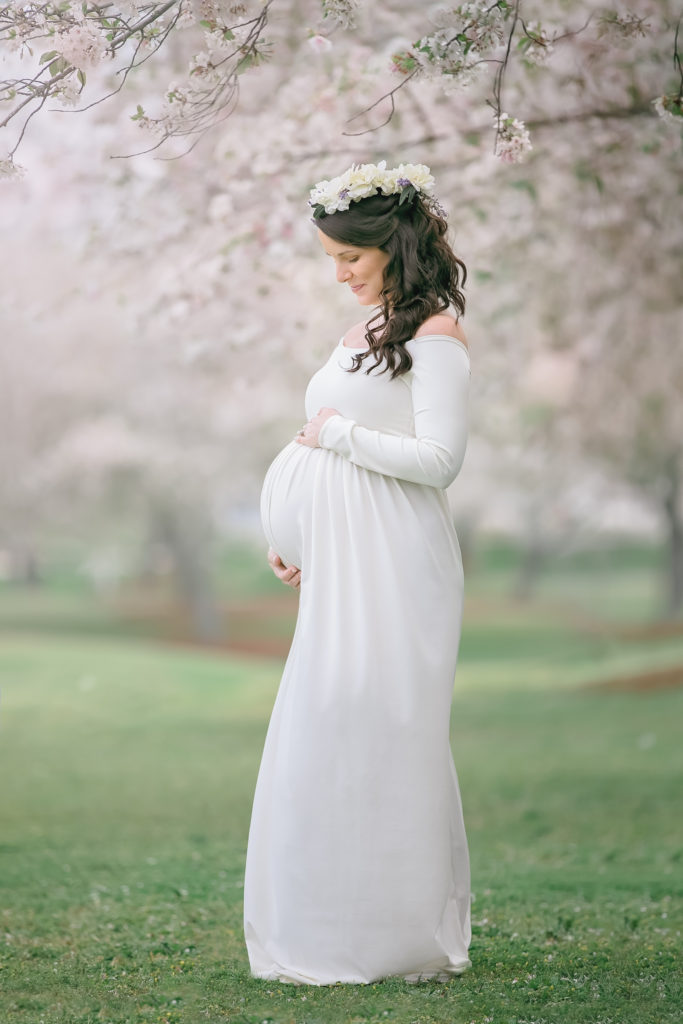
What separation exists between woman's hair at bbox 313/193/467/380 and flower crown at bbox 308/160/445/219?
0.02m

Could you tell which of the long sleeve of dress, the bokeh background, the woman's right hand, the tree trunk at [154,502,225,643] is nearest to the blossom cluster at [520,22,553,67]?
the bokeh background

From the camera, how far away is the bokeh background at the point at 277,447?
13.5 ft

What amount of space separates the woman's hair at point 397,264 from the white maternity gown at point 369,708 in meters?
0.06

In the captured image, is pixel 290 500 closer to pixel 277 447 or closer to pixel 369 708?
pixel 369 708

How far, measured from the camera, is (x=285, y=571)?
372 centimetres

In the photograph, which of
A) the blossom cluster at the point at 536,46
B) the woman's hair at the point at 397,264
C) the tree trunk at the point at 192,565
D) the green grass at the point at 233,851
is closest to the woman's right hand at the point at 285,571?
the woman's hair at the point at 397,264

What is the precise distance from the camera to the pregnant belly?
3.53m

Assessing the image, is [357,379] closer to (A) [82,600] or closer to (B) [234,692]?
(B) [234,692]

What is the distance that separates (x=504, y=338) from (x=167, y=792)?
4282 mm

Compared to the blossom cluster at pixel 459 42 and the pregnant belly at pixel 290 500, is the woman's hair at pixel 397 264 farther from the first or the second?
the blossom cluster at pixel 459 42

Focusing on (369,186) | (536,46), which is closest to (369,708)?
(369,186)

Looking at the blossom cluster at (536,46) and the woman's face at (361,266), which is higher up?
the blossom cluster at (536,46)

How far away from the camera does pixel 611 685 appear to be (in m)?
15.2

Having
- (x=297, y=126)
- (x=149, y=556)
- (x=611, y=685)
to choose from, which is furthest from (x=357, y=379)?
(x=149, y=556)
